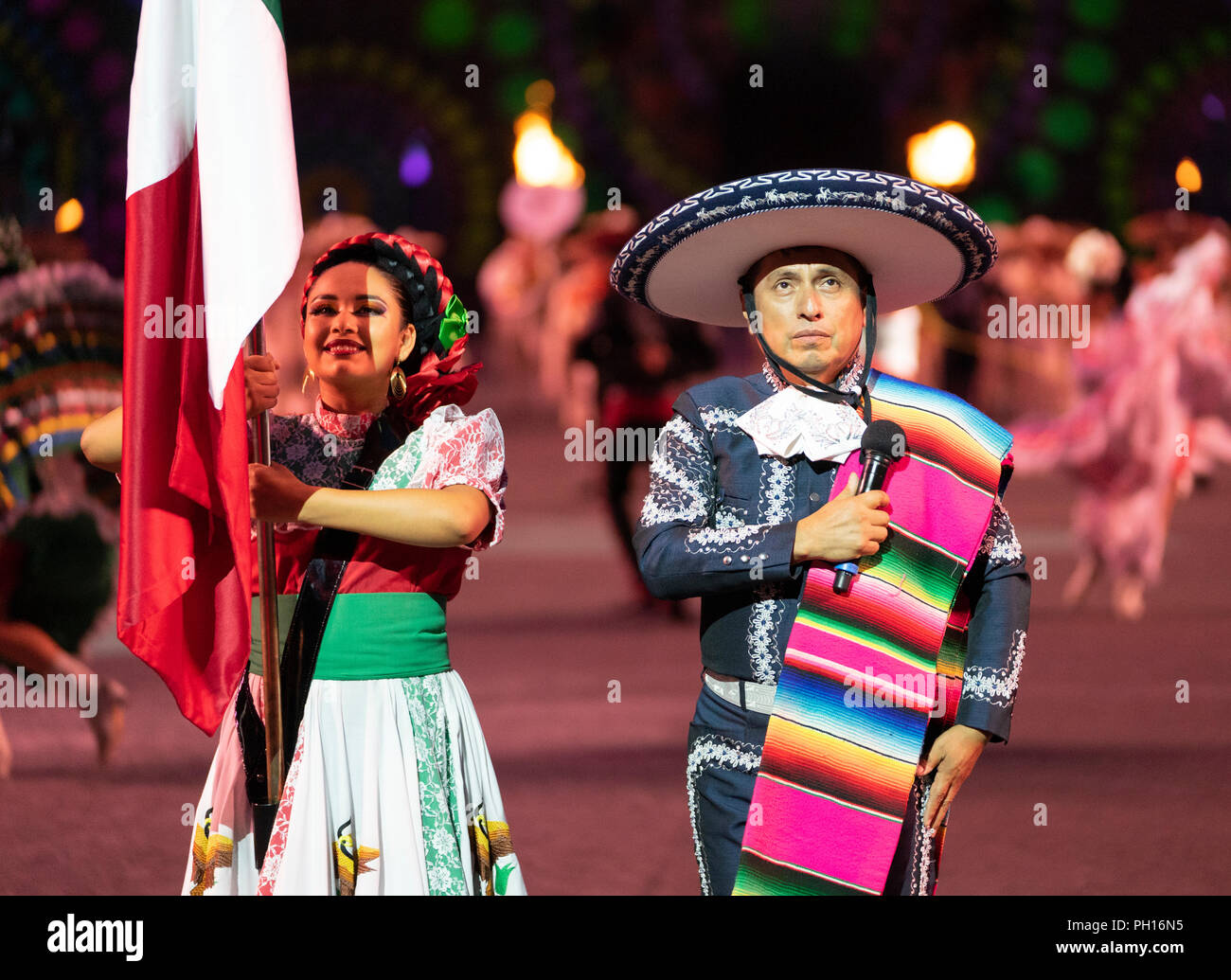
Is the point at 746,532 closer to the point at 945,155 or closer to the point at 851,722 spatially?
the point at 851,722

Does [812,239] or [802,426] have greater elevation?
[812,239]

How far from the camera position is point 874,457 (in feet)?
7.59

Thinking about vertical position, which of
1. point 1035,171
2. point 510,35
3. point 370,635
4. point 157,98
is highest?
point 510,35

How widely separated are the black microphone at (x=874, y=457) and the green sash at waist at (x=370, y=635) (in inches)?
28.4

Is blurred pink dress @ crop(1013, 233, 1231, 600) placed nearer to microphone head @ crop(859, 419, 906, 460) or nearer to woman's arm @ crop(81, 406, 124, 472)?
microphone head @ crop(859, 419, 906, 460)

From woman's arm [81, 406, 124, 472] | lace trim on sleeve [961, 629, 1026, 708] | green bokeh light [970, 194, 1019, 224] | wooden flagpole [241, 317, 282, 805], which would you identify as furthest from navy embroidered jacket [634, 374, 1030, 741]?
green bokeh light [970, 194, 1019, 224]

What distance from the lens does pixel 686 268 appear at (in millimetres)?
2551

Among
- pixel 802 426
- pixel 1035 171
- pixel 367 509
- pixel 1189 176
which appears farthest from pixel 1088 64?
pixel 367 509

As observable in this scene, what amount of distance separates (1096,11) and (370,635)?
712 cm

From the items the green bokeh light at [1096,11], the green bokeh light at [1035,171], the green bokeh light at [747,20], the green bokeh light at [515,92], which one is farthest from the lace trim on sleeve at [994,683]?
the green bokeh light at [1096,11]

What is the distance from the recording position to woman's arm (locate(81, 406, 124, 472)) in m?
2.48

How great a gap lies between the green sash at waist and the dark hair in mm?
411
